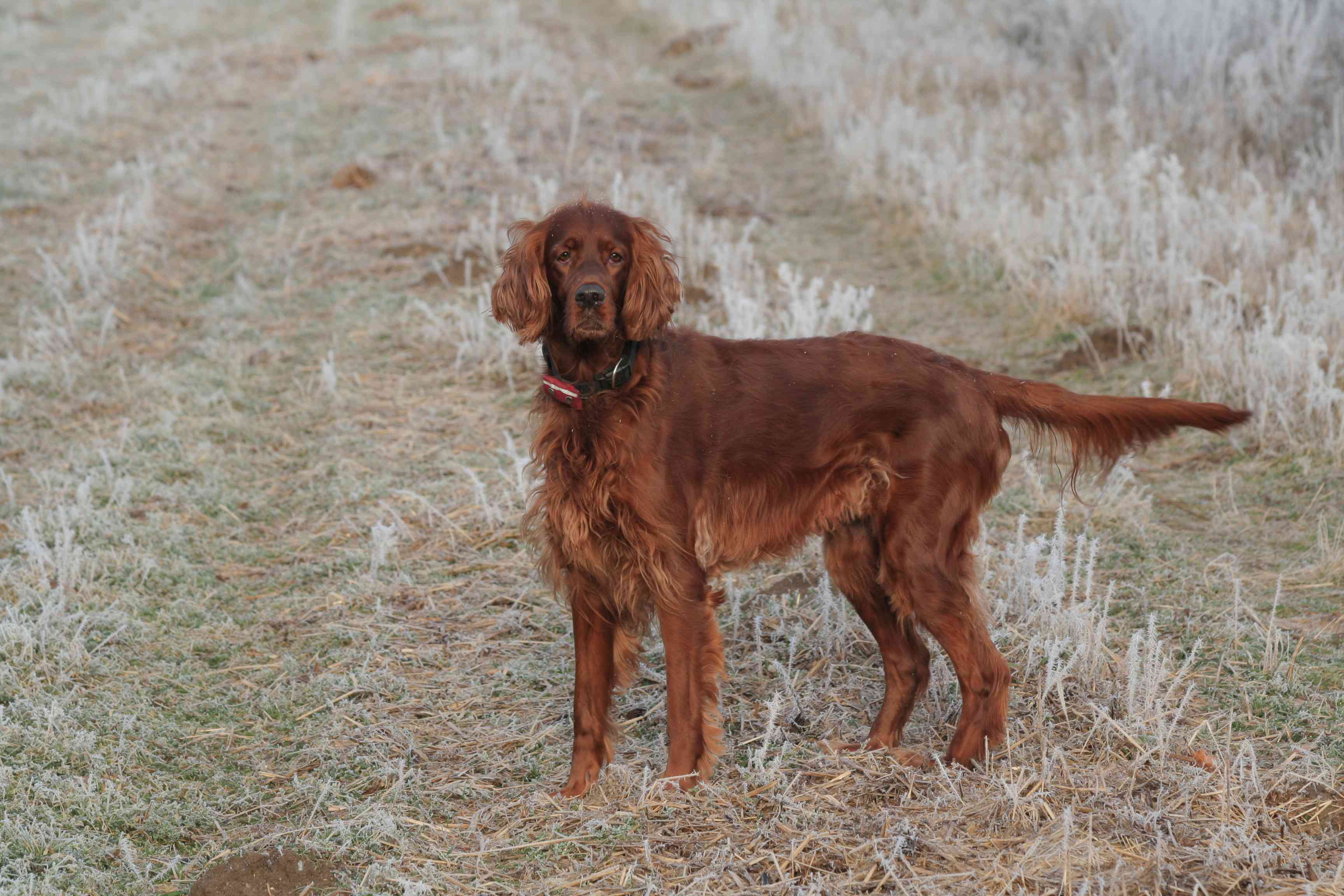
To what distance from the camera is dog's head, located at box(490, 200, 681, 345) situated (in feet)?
9.23

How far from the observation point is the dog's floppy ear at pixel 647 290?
9.23 ft

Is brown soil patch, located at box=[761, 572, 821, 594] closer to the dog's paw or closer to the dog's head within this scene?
the dog's paw

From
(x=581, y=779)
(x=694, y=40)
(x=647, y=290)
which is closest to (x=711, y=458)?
(x=647, y=290)

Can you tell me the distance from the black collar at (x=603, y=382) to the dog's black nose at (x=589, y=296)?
15cm

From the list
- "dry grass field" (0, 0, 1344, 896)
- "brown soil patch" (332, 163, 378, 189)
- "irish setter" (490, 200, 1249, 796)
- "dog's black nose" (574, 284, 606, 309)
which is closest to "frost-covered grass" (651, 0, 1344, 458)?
"dry grass field" (0, 0, 1344, 896)

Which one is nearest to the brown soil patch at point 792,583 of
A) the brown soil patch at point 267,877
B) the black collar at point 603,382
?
the black collar at point 603,382

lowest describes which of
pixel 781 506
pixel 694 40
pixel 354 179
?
pixel 781 506

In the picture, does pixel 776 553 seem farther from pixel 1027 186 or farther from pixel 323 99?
pixel 323 99

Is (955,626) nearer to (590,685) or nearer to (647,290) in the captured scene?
(590,685)

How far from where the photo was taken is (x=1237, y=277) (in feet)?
16.9

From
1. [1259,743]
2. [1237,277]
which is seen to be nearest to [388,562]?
[1259,743]

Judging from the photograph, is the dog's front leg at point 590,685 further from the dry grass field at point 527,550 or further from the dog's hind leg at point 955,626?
the dog's hind leg at point 955,626

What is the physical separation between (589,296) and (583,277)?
2.5 inches

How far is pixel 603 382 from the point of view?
286 centimetres
